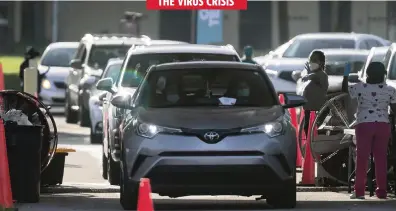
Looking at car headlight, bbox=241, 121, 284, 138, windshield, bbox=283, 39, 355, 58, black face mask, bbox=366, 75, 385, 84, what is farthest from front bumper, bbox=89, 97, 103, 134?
car headlight, bbox=241, 121, 284, 138

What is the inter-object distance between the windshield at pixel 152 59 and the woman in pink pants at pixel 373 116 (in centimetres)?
315

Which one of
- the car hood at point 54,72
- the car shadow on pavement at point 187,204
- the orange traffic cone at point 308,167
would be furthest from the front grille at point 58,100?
the car shadow on pavement at point 187,204

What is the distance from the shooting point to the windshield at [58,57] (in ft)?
115

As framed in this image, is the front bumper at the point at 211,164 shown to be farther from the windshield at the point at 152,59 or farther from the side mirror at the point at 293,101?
the windshield at the point at 152,59

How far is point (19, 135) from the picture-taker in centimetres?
1430

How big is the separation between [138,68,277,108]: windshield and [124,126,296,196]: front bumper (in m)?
0.91

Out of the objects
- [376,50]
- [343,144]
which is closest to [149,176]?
[343,144]

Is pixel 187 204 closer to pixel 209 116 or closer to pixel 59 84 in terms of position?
pixel 209 116

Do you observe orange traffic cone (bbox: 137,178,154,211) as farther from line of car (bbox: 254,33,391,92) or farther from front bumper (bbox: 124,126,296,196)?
line of car (bbox: 254,33,391,92)

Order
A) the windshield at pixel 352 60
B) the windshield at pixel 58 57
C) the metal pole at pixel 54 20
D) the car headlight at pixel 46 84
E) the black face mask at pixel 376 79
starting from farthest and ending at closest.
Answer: the metal pole at pixel 54 20 < the windshield at pixel 58 57 < the car headlight at pixel 46 84 < the windshield at pixel 352 60 < the black face mask at pixel 376 79

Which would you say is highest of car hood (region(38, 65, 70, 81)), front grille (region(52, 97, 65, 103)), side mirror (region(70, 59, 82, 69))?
side mirror (region(70, 59, 82, 69))

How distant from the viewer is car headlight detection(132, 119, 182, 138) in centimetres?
1338

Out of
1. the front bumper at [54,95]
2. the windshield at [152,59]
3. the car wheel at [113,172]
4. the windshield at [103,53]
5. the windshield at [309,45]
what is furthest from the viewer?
the front bumper at [54,95]

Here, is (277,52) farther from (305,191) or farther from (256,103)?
(256,103)
